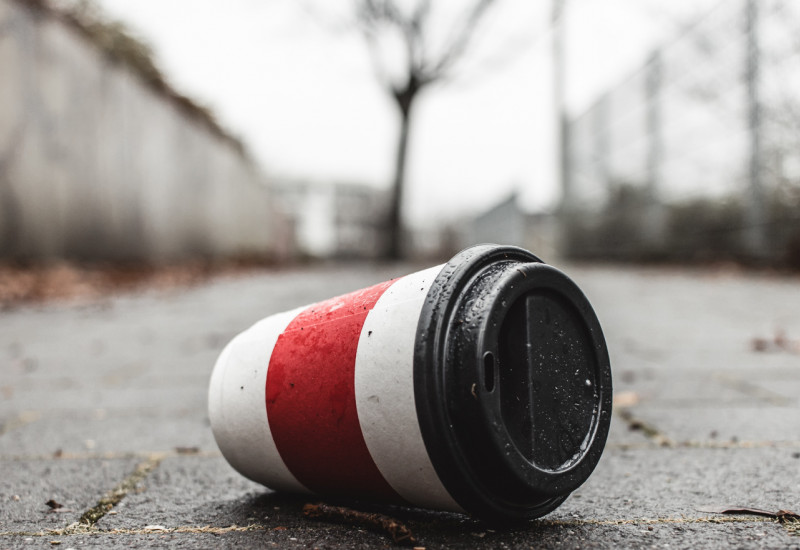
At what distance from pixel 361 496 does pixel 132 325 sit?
3.85 meters

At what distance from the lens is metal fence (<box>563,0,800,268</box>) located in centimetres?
709

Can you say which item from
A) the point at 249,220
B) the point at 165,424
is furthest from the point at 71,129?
the point at 249,220

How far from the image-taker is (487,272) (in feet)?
3.73

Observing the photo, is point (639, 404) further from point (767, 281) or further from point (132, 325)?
point (767, 281)

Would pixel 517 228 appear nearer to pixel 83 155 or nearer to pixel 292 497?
pixel 83 155

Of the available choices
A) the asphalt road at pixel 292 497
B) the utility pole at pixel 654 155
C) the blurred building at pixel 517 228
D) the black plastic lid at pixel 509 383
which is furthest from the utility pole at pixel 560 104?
the black plastic lid at pixel 509 383

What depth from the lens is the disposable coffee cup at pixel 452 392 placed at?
1.04 m

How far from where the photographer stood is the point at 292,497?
4.68ft

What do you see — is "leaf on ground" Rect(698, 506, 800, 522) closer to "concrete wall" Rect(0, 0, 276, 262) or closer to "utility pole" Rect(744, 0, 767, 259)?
"concrete wall" Rect(0, 0, 276, 262)

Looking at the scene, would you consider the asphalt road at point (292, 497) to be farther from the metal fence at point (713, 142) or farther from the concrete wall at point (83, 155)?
the metal fence at point (713, 142)

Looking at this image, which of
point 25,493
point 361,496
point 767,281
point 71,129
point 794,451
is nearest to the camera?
point 361,496

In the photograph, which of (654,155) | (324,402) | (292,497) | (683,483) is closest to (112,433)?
(292,497)

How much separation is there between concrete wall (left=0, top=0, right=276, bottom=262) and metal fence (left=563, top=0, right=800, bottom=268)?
674 centimetres

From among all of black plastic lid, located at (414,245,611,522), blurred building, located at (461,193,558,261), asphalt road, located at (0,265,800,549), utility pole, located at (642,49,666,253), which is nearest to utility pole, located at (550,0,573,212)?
blurred building, located at (461,193,558,261)
